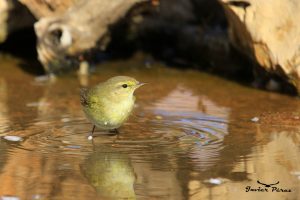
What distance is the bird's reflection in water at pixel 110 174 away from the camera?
5750 mm

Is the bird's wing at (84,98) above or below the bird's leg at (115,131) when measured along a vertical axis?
above

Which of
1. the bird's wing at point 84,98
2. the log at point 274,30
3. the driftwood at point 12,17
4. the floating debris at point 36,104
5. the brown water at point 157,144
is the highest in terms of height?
the driftwood at point 12,17

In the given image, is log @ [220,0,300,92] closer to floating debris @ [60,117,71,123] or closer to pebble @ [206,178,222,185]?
floating debris @ [60,117,71,123]

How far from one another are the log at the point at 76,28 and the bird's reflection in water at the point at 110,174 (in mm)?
3605

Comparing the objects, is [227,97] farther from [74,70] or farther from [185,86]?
[74,70]

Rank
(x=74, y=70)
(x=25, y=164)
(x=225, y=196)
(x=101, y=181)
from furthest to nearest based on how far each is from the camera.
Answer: (x=74, y=70) → (x=25, y=164) → (x=101, y=181) → (x=225, y=196)

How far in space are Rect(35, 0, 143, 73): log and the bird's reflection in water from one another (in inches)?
142

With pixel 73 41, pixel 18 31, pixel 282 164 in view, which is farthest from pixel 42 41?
pixel 282 164

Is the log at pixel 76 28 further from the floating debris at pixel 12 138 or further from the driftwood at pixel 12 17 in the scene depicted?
the floating debris at pixel 12 138

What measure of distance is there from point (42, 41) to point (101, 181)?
15.3ft

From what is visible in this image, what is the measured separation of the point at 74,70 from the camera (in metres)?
11.0

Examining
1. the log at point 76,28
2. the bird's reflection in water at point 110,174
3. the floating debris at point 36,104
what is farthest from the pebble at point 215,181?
the log at point 76,28

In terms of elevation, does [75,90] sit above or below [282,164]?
above

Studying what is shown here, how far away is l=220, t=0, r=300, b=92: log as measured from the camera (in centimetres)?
888
